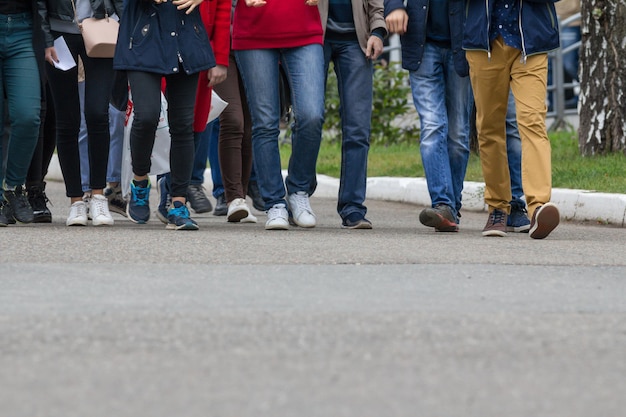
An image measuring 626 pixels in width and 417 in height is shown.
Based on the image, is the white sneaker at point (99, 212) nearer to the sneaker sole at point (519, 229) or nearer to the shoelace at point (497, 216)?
the shoelace at point (497, 216)

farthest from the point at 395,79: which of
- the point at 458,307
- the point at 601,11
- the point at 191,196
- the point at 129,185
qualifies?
the point at 458,307

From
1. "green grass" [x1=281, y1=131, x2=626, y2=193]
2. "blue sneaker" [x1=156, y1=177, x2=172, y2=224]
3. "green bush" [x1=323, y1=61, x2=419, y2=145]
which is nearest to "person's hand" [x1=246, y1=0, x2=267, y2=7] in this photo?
"blue sneaker" [x1=156, y1=177, x2=172, y2=224]

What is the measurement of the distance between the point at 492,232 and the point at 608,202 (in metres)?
1.91

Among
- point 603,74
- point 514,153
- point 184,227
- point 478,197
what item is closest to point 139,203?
point 184,227

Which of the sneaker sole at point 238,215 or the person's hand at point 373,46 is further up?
the person's hand at point 373,46

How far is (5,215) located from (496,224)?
106 inches

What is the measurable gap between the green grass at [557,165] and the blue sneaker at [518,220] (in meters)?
1.75

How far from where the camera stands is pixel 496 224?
7371mm

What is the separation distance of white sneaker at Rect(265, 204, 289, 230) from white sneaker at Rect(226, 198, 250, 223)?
2.00 feet

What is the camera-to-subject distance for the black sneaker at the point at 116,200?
8344 millimetres

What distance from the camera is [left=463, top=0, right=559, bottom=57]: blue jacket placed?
701 centimetres

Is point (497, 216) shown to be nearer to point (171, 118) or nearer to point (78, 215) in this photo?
point (171, 118)

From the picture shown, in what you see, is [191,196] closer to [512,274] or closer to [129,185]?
[129,185]

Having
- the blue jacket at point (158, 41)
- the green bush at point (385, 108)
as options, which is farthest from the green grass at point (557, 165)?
the blue jacket at point (158, 41)
